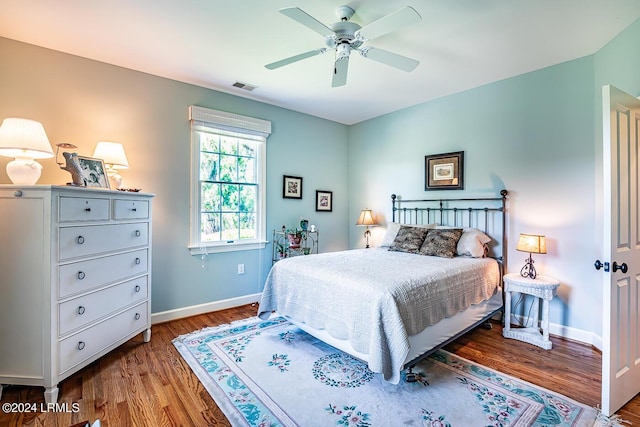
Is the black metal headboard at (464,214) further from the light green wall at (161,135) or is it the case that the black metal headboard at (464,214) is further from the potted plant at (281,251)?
the potted plant at (281,251)

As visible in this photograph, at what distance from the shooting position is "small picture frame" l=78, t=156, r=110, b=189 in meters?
2.35

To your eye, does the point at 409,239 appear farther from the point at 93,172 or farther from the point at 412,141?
the point at 93,172

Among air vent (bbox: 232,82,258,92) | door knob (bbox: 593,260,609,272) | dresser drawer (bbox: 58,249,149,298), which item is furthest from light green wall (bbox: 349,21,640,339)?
dresser drawer (bbox: 58,249,149,298)

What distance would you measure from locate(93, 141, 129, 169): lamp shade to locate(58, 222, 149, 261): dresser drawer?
0.63m

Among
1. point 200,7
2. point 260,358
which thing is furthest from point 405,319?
point 200,7

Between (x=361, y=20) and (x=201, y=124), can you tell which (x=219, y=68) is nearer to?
(x=201, y=124)

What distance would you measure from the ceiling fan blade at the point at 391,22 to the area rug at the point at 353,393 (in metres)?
2.39

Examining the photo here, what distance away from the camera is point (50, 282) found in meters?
1.89

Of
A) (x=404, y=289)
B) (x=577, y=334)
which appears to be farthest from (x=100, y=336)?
(x=577, y=334)

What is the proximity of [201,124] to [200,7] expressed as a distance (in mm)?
1542

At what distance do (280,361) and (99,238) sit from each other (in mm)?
1706

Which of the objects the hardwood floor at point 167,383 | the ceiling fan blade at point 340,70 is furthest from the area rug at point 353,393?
the ceiling fan blade at point 340,70

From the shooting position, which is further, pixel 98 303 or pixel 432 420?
Result: pixel 98 303

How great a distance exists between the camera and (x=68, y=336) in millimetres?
1994
